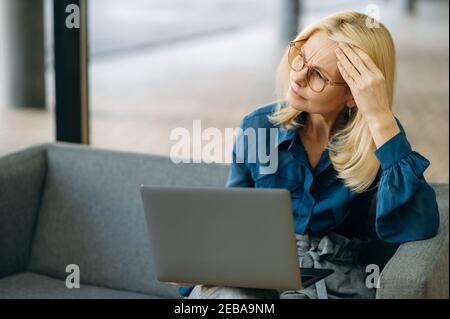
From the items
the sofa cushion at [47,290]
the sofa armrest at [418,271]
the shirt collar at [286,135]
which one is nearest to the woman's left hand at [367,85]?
the shirt collar at [286,135]

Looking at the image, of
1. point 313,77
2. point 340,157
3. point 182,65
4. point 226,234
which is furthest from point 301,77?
point 182,65

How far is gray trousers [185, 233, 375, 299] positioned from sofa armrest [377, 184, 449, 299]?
143 millimetres

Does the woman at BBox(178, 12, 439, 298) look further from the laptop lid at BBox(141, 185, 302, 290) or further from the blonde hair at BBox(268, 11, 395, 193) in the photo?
the laptop lid at BBox(141, 185, 302, 290)

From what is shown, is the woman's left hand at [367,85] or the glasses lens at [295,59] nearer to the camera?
the woman's left hand at [367,85]

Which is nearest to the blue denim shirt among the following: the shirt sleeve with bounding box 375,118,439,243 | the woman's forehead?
the shirt sleeve with bounding box 375,118,439,243

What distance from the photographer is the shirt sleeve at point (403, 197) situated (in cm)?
241

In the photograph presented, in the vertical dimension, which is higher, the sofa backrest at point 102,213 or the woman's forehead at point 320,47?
the woman's forehead at point 320,47

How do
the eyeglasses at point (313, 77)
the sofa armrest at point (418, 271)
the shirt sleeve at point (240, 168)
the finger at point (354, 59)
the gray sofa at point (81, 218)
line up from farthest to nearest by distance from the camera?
1. the gray sofa at point (81, 218)
2. the shirt sleeve at point (240, 168)
3. the eyeglasses at point (313, 77)
4. the finger at point (354, 59)
5. the sofa armrest at point (418, 271)

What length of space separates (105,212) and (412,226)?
1.11 m

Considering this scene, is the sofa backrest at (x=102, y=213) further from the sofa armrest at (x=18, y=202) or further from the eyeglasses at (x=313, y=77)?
the eyeglasses at (x=313, y=77)

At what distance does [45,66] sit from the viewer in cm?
414

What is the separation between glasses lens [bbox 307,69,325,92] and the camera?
2.55 m
